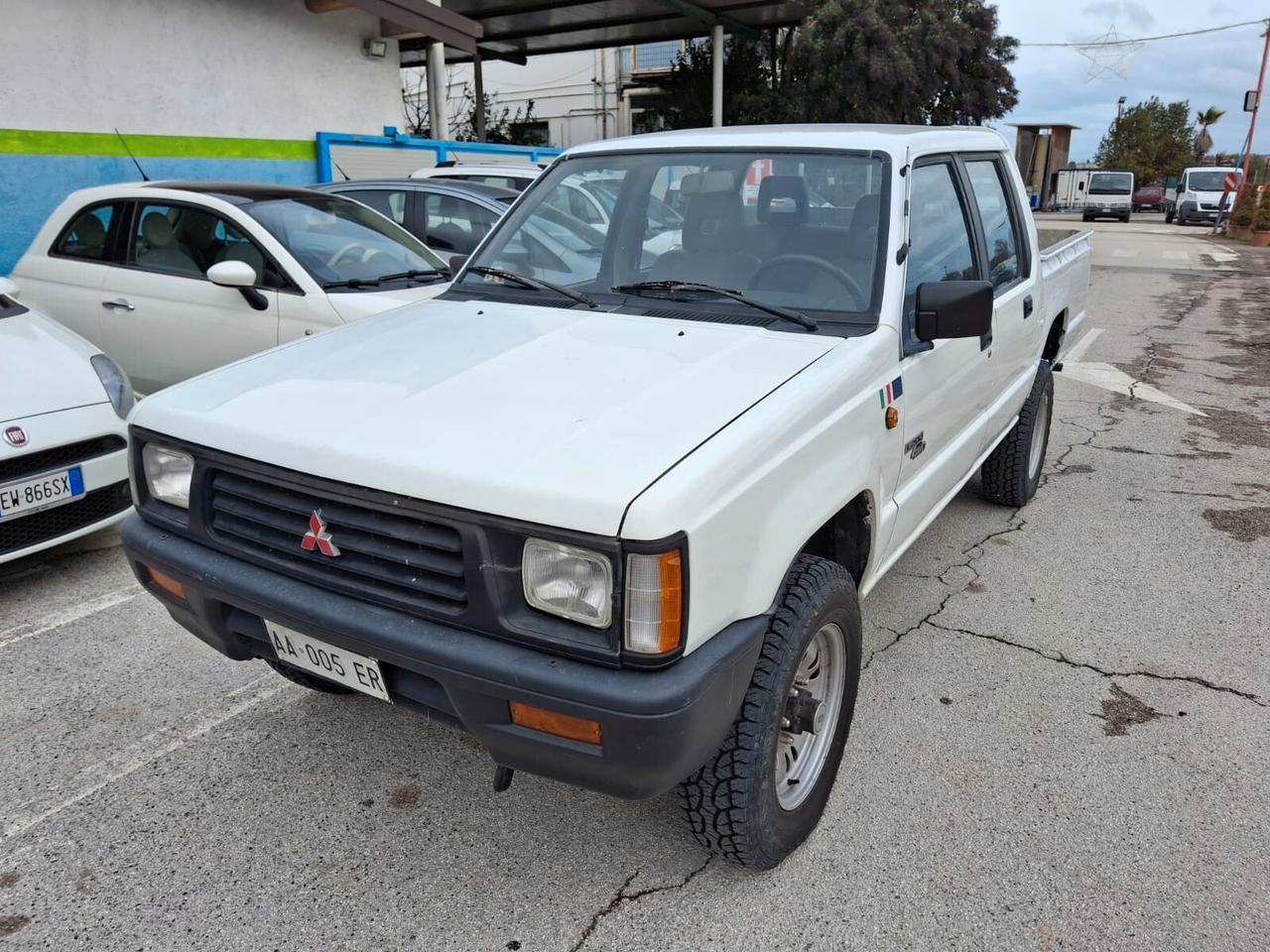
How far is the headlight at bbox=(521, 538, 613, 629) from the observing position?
1983mm

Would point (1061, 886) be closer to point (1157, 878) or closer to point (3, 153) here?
point (1157, 878)

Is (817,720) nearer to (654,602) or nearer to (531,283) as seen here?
(654,602)

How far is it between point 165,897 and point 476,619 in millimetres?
1170

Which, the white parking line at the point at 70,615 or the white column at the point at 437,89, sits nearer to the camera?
the white parking line at the point at 70,615

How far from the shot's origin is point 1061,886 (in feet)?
8.13

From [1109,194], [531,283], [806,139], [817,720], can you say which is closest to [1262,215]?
[1109,194]

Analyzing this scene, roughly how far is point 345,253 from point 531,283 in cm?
294

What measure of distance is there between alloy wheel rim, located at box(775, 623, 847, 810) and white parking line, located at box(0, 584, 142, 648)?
298 centimetres

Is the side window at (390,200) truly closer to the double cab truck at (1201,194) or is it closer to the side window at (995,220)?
the side window at (995,220)

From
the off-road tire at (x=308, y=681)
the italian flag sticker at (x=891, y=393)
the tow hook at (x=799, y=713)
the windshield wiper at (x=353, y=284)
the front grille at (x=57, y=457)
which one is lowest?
the off-road tire at (x=308, y=681)

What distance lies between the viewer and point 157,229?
595cm

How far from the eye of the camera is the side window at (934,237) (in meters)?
3.09

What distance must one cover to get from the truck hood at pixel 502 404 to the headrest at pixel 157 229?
3.49 m

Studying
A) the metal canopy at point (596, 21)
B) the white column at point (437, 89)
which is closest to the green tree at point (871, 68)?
the metal canopy at point (596, 21)
